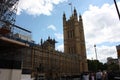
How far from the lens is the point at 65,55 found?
4156 inches

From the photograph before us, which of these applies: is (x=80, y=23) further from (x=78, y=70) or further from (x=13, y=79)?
(x=13, y=79)

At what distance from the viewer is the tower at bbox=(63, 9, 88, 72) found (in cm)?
12174

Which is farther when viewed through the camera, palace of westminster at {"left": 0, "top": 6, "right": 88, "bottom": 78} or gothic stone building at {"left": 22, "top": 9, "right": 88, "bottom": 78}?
gothic stone building at {"left": 22, "top": 9, "right": 88, "bottom": 78}

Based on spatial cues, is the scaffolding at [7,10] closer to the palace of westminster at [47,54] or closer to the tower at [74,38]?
the palace of westminster at [47,54]

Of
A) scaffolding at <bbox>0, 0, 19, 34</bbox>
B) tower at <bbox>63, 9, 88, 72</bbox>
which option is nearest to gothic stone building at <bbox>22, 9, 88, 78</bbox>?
tower at <bbox>63, 9, 88, 72</bbox>

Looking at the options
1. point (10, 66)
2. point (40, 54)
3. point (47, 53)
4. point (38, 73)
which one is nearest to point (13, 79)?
point (10, 66)

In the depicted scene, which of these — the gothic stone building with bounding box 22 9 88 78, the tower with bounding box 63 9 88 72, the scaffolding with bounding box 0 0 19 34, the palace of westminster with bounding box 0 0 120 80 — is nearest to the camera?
the palace of westminster with bounding box 0 0 120 80

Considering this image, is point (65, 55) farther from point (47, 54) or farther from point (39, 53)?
point (39, 53)

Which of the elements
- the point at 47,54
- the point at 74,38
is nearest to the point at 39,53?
the point at 47,54

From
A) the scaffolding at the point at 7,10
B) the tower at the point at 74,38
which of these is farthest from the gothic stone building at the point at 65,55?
the scaffolding at the point at 7,10

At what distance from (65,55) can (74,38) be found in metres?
20.4

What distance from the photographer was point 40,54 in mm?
80562

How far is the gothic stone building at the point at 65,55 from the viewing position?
78.1 metres

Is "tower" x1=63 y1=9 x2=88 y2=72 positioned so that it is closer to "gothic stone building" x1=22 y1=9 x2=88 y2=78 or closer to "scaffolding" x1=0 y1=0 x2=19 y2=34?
"gothic stone building" x1=22 y1=9 x2=88 y2=78
